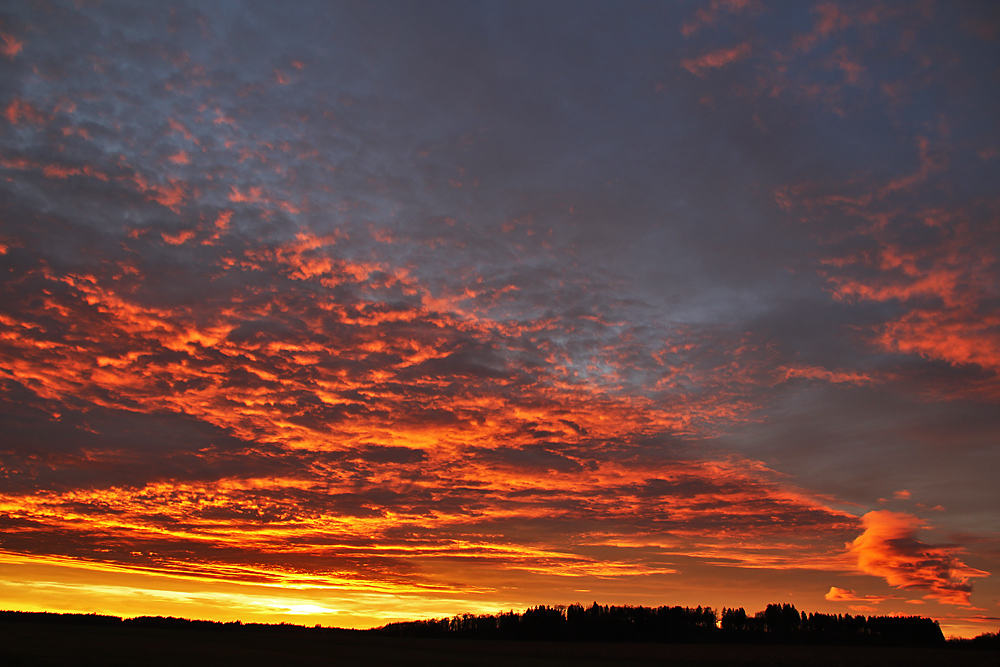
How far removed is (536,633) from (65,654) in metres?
137

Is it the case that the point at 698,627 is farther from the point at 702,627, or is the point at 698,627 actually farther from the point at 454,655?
the point at 454,655

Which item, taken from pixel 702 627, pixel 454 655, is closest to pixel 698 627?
pixel 702 627

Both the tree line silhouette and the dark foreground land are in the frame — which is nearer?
the dark foreground land

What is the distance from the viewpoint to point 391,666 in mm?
63000

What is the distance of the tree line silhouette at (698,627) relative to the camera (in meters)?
118

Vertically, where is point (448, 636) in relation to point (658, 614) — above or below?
below

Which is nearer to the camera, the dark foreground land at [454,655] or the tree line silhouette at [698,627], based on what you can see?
the dark foreground land at [454,655]

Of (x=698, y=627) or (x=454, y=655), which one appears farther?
(x=698, y=627)

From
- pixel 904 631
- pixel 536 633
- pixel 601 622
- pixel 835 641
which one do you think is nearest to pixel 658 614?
pixel 601 622

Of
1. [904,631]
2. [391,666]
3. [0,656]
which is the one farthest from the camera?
[904,631]

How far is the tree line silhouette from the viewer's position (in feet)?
386

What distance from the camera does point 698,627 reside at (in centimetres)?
14738

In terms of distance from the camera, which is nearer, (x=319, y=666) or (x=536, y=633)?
(x=319, y=666)

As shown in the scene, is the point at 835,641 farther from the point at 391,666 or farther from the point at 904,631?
the point at 391,666
